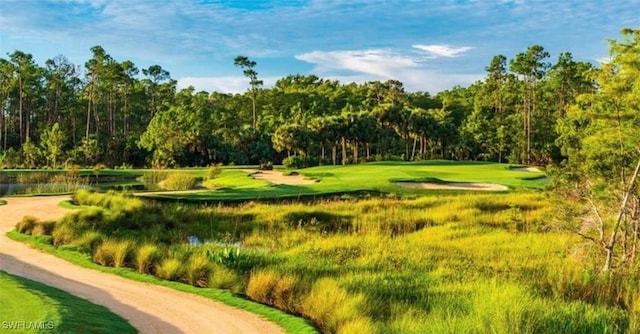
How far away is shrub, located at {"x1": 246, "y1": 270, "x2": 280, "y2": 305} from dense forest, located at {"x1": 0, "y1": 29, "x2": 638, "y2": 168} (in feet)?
149

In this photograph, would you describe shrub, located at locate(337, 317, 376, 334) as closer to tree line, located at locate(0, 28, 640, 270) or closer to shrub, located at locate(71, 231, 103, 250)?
shrub, located at locate(71, 231, 103, 250)

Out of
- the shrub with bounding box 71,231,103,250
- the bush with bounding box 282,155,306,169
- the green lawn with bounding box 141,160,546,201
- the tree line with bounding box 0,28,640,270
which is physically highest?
the tree line with bounding box 0,28,640,270

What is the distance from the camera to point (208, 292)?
411 inches

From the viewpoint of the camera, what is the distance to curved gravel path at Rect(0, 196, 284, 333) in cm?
850

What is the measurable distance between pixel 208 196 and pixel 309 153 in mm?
44044

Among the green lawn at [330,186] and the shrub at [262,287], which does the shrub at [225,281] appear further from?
the green lawn at [330,186]

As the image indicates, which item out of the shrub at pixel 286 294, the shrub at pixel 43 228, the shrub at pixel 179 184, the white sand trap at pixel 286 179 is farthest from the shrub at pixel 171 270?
the shrub at pixel 179 184

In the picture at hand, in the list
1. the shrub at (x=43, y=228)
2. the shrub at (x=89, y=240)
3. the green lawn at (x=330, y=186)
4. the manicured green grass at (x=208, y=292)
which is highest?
the green lawn at (x=330, y=186)

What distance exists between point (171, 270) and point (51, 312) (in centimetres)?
429

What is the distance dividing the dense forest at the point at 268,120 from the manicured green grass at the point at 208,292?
42.0 m

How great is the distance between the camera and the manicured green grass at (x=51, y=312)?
6997 mm

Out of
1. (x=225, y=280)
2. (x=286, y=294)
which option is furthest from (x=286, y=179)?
(x=286, y=294)

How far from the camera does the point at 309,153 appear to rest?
2729 inches

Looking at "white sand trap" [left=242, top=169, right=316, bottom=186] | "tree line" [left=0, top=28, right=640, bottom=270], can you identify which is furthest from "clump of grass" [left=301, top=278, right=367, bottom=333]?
"tree line" [left=0, top=28, right=640, bottom=270]
